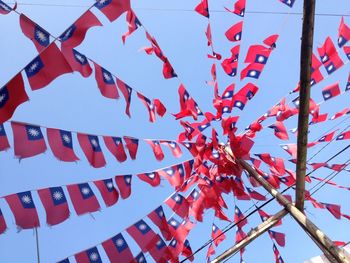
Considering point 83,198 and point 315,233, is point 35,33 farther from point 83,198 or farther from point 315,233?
point 315,233

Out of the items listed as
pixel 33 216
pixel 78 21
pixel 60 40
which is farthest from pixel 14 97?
pixel 33 216

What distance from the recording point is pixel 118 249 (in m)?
5.25

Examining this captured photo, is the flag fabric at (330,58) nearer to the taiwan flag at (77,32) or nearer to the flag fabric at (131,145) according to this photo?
the flag fabric at (131,145)

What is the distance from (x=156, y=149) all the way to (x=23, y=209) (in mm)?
2274

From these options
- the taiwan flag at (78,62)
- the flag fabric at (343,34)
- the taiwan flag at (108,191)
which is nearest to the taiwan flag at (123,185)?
the taiwan flag at (108,191)

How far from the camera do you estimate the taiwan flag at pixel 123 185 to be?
17.9 feet

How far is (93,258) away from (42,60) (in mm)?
2840

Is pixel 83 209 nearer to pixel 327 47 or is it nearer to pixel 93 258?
pixel 93 258

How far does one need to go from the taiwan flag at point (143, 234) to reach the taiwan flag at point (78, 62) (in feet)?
7.95

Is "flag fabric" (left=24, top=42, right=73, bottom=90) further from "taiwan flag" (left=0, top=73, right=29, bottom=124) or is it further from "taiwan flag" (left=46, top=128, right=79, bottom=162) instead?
"taiwan flag" (left=46, top=128, right=79, bottom=162)

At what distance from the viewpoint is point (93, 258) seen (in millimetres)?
5078

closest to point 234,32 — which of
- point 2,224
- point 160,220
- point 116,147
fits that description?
point 116,147

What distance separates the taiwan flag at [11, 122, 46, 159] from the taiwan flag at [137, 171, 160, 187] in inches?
71.9

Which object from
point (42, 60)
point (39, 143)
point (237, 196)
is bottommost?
point (237, 196)
